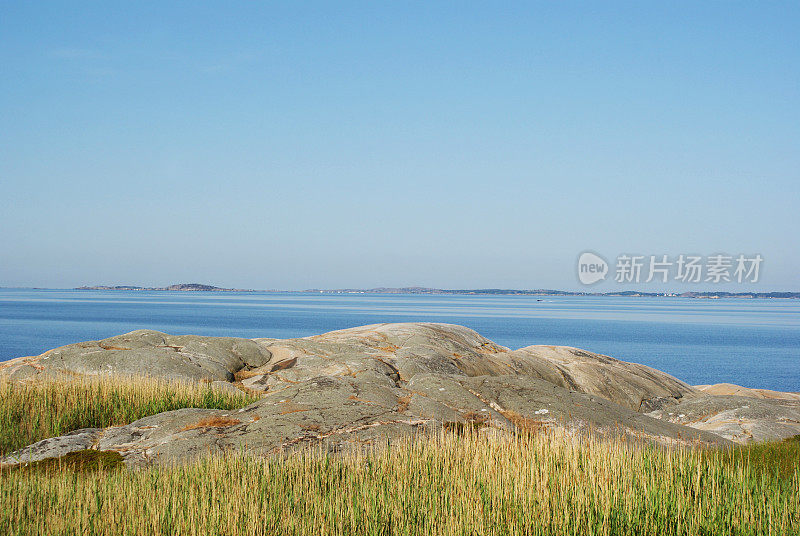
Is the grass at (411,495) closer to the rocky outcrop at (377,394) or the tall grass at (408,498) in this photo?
the tall grass at (408,498)

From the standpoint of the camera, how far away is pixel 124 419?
13.2m

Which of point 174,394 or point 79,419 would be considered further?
point 174,394

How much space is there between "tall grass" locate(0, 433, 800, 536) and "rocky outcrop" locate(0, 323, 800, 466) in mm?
1748

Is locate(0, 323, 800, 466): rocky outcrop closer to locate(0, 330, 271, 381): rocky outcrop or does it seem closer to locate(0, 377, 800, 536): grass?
locate(0, 330, 271, 381): rocky outcrop

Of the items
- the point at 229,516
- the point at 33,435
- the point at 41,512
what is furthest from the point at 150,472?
the point at 33,435

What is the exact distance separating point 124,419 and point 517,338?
3308 inches

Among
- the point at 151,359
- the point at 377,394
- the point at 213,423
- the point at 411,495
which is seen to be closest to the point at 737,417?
the point at 377,394

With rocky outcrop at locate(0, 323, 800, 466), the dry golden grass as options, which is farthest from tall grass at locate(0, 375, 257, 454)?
the dry golden grass

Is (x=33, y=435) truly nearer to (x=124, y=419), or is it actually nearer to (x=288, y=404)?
(x=124, y=419)

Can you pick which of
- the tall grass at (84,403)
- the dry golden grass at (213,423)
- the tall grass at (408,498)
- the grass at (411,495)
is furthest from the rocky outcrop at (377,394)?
the tall grass at (408,498)

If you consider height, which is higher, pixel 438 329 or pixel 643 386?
pixel 438 329

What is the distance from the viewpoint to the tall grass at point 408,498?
692 centimetres

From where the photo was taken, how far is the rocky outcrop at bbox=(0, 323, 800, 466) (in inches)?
440

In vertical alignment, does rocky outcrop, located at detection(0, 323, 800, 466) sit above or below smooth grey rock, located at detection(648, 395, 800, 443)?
above
